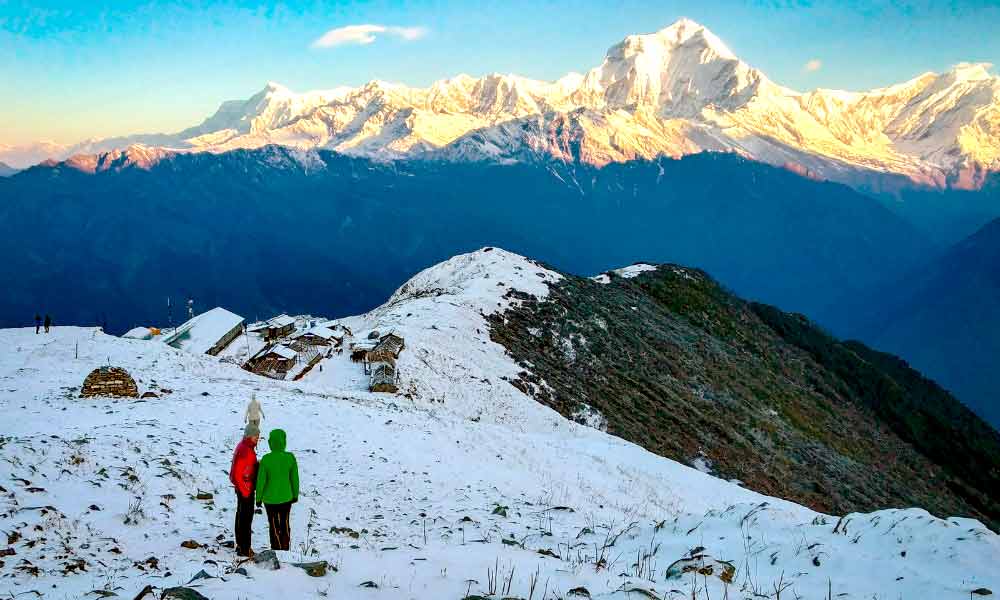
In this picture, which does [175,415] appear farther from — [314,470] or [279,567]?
[279,567]

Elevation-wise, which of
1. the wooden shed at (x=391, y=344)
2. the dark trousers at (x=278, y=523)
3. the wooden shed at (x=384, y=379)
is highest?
the wooden shed at (x=391, y=344)

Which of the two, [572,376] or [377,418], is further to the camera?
[572,376]

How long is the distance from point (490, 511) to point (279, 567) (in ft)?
25.7

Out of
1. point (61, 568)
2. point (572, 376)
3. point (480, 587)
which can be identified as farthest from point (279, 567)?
point (572, 376)

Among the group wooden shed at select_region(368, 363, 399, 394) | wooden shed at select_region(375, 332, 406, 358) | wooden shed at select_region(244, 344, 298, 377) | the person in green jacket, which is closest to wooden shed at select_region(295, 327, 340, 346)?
wooden shed at select_region(244, 344, 298, 377)

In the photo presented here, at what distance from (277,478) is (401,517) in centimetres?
501

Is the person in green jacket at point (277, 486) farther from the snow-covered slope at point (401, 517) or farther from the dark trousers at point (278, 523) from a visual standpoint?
the snow-covered slope at point (401, 517)

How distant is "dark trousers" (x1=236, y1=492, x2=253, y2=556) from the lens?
8.83 m

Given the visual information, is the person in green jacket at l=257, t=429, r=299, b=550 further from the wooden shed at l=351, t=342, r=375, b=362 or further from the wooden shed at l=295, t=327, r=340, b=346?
the wooden shed at l=295, t=327, r=340, b=346

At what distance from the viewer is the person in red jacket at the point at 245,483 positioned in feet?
29.0

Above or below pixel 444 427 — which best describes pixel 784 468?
below

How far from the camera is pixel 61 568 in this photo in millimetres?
7797

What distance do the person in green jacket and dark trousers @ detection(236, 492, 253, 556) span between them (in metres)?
0.17

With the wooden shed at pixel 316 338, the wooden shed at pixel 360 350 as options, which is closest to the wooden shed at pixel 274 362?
the wooden shed at pixel 316 338
